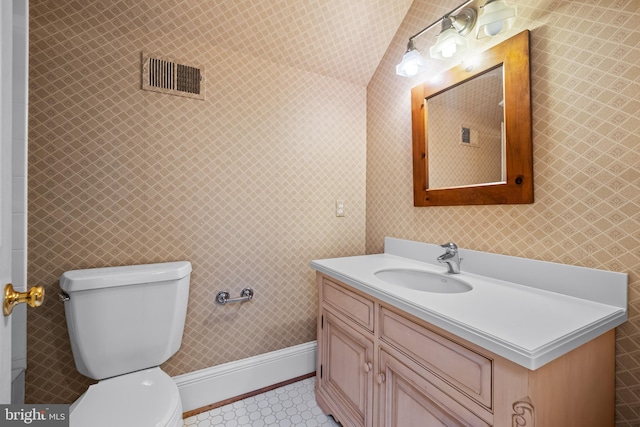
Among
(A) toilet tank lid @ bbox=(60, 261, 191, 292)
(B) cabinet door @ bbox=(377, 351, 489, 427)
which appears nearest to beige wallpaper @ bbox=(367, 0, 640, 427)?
(B) cabinet door @ bbox=(377, 351, 489, 427)

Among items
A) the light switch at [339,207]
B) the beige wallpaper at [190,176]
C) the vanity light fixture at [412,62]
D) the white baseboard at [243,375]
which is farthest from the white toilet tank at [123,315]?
the vanity light fixture at [412,62]

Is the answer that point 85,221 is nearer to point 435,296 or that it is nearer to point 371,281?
point 371,281

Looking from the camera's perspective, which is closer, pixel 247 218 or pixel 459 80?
pixel 459 80

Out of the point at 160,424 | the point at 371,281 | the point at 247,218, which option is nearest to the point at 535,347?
the point at 371,281

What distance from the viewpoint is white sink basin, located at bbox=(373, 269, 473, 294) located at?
1247mm

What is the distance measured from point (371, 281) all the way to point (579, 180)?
81 centimetres

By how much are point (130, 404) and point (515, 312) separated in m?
1.33

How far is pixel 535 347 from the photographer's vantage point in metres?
0.62

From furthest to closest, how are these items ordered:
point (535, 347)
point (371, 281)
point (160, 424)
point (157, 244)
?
point (157, 244)
point (371, 281)
point (160, 424)
point (535, 347)

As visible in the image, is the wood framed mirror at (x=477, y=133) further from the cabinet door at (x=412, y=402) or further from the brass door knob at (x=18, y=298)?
the brass door knob at (x=18, y=298)

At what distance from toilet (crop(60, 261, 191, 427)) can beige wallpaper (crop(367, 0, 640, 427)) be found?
1.44 meters

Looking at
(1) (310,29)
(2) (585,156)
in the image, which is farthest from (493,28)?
(1) (310,29)

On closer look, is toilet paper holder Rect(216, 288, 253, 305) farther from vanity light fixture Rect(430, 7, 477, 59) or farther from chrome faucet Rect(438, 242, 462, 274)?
vanity light fixture Rect(430, 7, 477, 59)

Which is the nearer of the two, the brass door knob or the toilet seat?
the brass door knob
